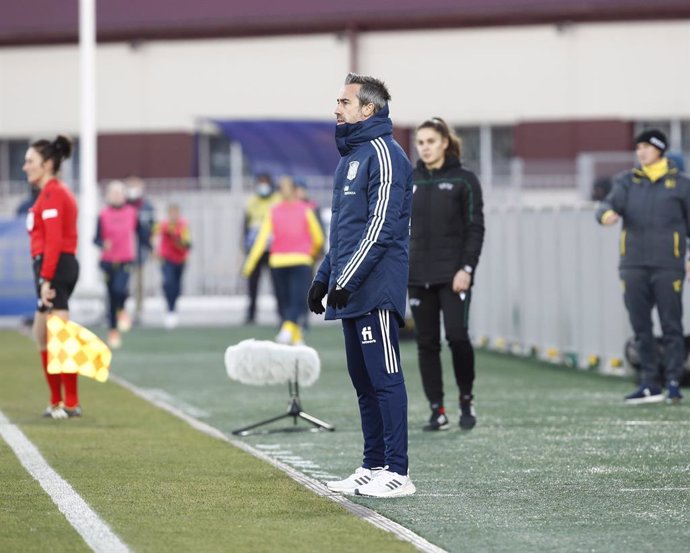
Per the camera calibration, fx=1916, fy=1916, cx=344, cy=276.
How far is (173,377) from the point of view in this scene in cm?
1794

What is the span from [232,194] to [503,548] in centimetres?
2254

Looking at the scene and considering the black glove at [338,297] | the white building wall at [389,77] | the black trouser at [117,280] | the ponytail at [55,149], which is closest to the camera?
the black glove at [338,297]

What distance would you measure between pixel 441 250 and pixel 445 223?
0.20m

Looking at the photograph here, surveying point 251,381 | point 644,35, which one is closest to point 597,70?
point 644,35

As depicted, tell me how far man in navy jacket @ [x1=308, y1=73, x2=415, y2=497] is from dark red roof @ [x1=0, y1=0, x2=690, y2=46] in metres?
27.7

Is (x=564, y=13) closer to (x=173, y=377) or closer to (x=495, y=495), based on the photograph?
(x=173, y=377)

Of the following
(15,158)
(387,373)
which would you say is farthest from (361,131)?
(15,158)

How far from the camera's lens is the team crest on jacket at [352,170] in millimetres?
9297

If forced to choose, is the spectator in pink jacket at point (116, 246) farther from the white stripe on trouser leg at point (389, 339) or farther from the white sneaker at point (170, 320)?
the white stripe on trouser leg at point (389, 339)

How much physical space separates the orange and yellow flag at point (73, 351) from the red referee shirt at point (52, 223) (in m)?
0.38

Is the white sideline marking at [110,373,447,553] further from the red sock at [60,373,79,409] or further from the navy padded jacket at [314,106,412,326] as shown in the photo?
the navy padded jacket at [314,106,412,326]

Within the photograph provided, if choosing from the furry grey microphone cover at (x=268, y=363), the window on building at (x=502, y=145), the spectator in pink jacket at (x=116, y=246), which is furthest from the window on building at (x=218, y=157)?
the furry grey microphone cover at (x=268, y=363)

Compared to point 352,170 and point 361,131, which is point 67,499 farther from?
point 361,131

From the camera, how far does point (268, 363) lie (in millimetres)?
12320
